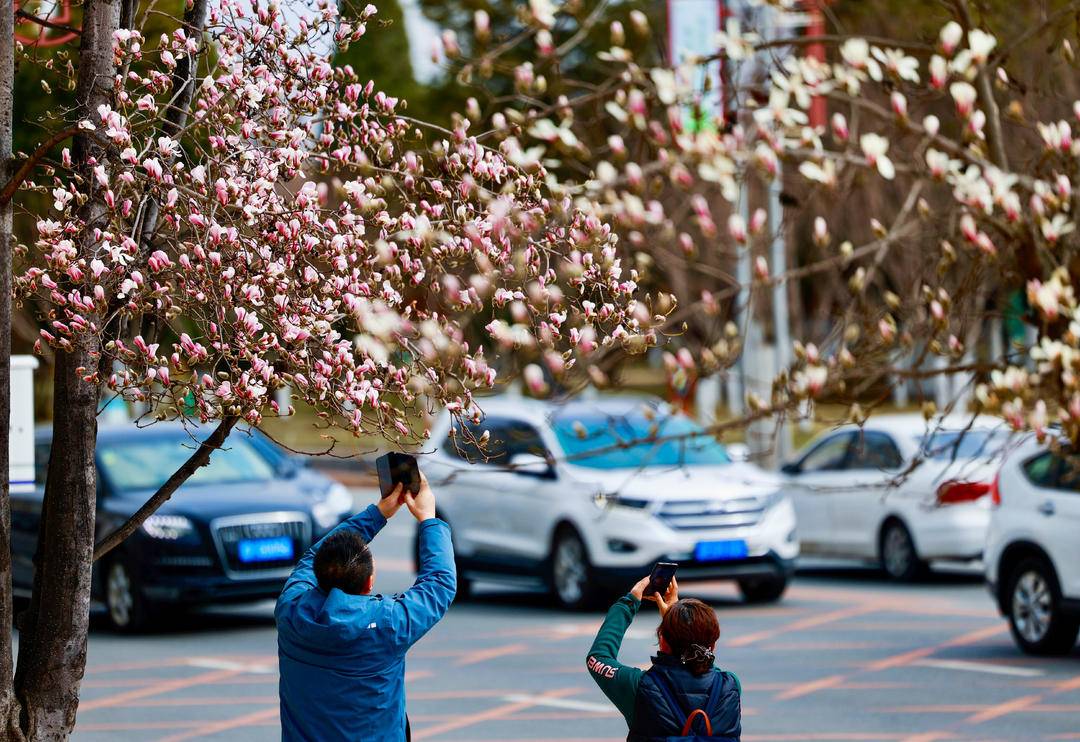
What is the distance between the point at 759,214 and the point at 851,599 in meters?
8.36

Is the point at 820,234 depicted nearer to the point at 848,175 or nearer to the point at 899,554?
the point at 848,175

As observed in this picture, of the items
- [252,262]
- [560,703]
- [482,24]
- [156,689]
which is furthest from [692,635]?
[156,689]

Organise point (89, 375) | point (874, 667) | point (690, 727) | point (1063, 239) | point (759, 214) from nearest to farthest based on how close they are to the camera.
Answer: point (690, 727) < point (89, 375) < point (759, 214) < point (1063, 239) < point (874, 667)

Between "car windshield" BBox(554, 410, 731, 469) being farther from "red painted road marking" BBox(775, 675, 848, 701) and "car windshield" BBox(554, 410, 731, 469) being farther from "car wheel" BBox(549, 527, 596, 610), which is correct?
"red painted road marking" BBox(775, 675, 848, 701)

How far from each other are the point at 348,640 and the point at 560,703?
598 cm

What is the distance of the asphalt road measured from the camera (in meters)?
9.64

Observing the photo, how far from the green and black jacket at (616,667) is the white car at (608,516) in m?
8.53

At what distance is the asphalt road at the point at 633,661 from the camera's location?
9641 millimetres

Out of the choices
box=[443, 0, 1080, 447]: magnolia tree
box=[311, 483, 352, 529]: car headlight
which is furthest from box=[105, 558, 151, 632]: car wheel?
box=[443, 0, 1080, 447]: magnolia tree

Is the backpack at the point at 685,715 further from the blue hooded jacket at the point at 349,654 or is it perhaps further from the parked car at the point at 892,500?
the parked car at the point at 892,500

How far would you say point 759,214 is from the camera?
25.5 feet

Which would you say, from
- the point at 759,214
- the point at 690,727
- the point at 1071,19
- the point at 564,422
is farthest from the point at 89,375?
the point at 564,422

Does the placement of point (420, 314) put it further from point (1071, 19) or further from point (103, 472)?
point (103, 472)

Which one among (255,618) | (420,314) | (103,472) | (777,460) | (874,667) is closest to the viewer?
(420,314)
